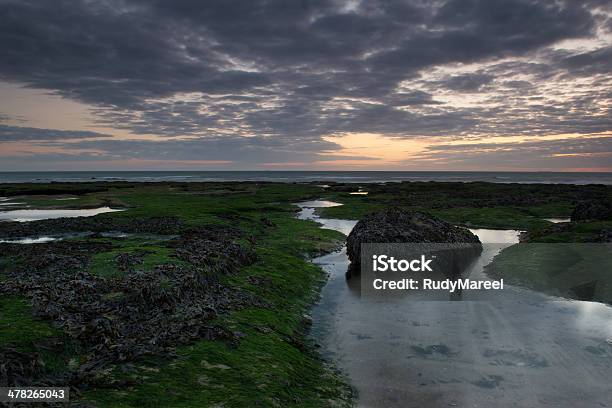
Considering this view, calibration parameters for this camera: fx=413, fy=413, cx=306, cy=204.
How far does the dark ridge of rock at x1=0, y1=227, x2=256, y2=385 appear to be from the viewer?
12766 mm

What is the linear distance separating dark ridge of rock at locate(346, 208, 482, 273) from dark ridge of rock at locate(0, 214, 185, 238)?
57.5 ft

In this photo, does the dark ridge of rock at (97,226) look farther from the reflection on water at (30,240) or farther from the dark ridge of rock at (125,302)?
the dark ridge of rock at (125,302)

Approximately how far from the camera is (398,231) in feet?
102

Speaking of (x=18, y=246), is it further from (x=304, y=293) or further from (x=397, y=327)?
(x=397, y=327)

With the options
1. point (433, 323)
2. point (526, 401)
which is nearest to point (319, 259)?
point (433, 323)

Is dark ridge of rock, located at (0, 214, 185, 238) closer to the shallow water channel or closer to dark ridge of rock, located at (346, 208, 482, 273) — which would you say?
dark ridge of rock, located at (346, 208, 482, 273)

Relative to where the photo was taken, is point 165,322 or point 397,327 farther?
point 397,327

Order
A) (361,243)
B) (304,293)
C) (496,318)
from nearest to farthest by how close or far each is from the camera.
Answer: (496,318)
(304,293)
(361,243)

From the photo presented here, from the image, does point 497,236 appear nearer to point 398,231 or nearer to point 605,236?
point 605,236

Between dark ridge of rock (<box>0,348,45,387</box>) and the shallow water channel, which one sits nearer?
dark ridge of rock (<box>0,348,45,387</box>)

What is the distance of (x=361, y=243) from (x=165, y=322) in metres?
18.1

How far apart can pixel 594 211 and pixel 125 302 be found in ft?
157

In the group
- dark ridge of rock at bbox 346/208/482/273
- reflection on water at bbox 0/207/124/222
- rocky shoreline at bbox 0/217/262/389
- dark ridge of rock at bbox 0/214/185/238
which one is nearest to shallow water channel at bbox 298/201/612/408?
rocky shoreline at bbox 0/217/262/389

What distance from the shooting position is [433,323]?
1925cm
